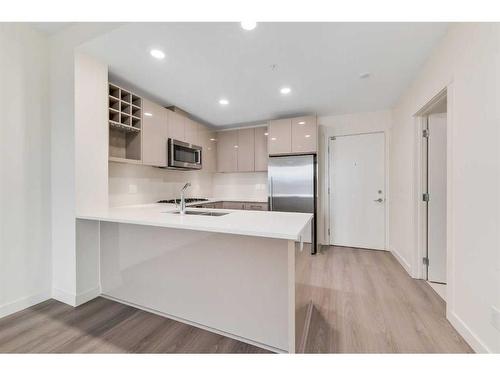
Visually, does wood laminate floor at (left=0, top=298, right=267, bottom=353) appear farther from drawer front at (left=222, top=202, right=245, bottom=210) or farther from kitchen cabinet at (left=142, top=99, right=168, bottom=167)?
drawer front at (left=222, top=202, right=245, bottom=210)

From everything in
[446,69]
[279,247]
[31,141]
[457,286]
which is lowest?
[457,286]

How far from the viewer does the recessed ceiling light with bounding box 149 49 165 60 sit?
190 cm

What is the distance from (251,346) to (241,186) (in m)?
3.24

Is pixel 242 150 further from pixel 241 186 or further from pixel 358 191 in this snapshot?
pixel 358 191

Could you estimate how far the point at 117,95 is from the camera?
2.34m

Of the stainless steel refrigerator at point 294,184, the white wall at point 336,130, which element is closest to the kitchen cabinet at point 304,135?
the stainless steel refrigerator at point 294,184

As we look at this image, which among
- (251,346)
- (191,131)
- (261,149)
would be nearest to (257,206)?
(261,149)

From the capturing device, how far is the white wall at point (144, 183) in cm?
264

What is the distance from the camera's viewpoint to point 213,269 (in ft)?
5.27

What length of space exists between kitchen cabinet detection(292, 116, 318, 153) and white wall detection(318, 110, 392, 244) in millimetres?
529

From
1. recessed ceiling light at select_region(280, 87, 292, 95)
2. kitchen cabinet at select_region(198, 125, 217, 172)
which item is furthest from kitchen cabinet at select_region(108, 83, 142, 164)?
recessed ceiling light at select_region(280, 87, 292, 95)
